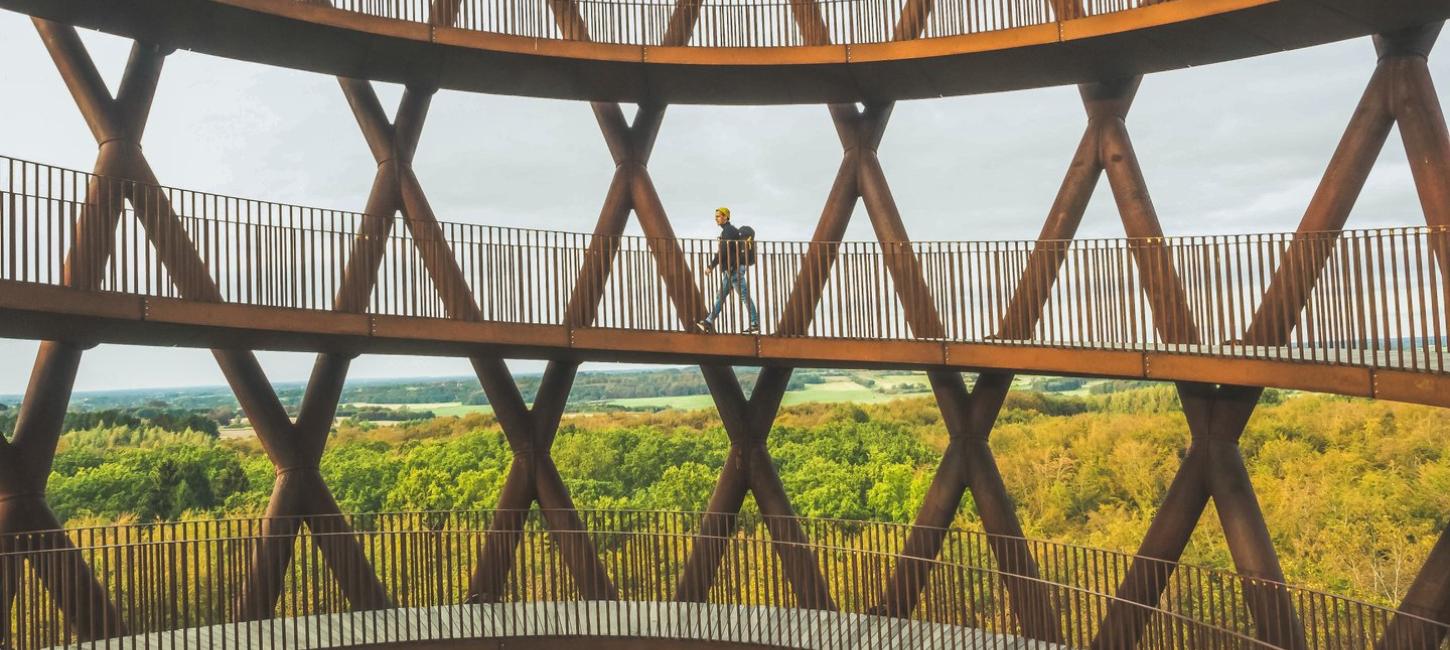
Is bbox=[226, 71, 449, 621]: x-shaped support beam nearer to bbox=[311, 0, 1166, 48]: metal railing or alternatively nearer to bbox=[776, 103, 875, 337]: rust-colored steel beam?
bbox=[311, 0, 1166, 48]: metal railing

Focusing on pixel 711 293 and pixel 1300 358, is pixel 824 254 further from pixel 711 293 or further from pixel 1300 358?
pixel 1300 358

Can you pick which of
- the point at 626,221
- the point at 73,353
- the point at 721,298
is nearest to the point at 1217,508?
the point at 721,298

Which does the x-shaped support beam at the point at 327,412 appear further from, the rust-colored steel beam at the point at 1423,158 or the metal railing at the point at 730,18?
the rust-colored steel beam at the point at 1423,158

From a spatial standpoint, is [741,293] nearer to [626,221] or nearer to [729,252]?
[729,252]

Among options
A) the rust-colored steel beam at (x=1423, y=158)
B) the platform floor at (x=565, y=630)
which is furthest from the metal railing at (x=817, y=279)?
the platform floor at (x=565, y=630)

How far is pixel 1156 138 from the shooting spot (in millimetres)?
40469

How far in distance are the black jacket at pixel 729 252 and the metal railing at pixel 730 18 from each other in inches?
103

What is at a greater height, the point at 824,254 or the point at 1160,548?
the point at 824,254

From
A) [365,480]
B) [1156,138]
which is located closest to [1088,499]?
[1156,138]

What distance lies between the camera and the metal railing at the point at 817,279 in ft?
37.8

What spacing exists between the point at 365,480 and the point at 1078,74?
105 feet

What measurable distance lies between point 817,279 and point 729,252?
125cm

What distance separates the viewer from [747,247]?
1550cm

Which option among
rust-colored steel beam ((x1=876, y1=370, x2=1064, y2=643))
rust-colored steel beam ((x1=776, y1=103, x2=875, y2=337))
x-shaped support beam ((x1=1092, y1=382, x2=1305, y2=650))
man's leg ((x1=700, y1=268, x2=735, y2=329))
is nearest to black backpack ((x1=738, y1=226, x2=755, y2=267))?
man's leg ((x1=700, y1=268, x2=735, y2=329))
